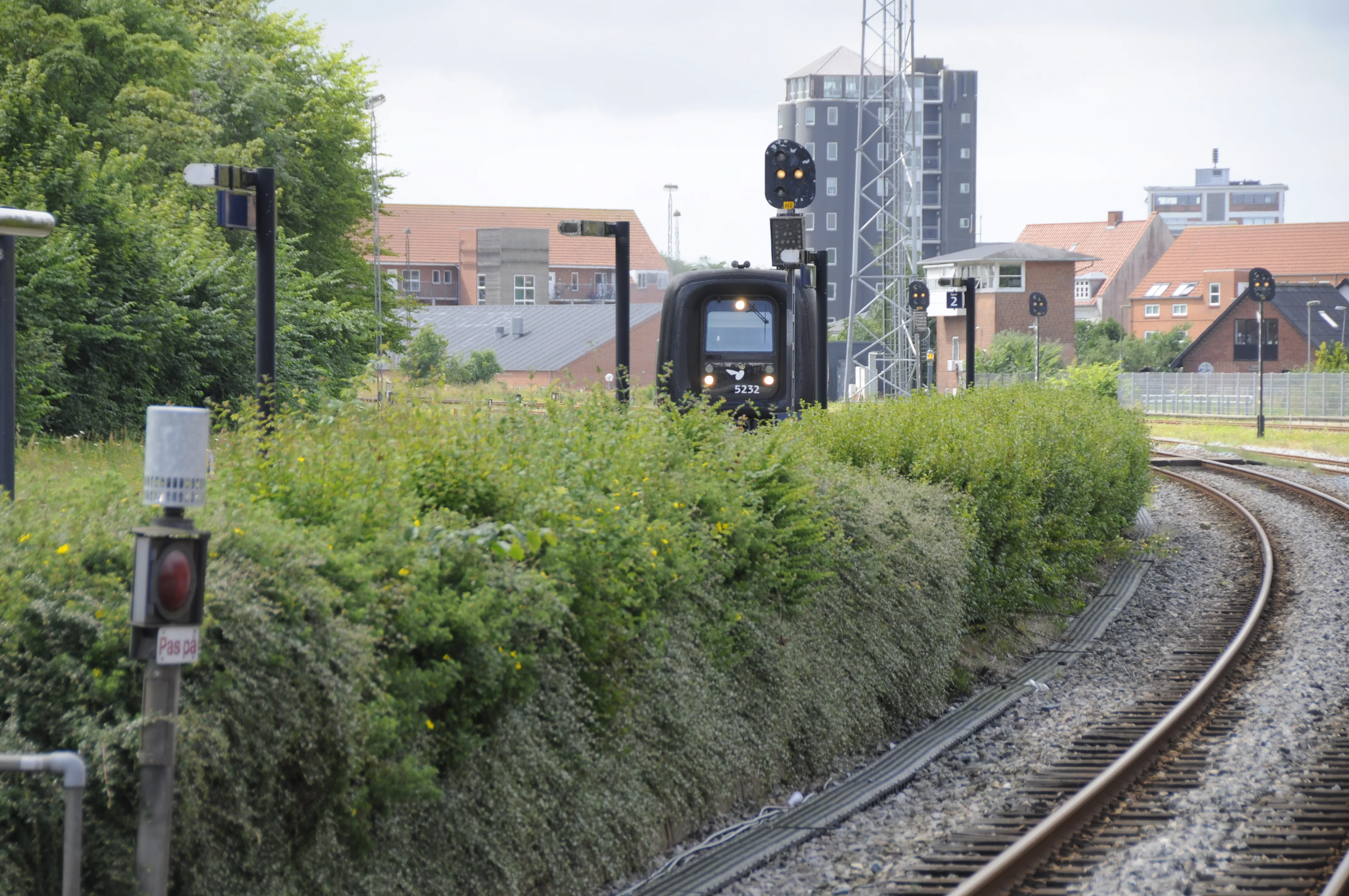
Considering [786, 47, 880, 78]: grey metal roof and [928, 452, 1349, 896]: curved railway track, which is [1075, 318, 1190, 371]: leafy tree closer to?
[786, 47, 880, 78]: grey metal roof

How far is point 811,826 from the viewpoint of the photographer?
7.23 meters

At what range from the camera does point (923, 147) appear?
115000 mm

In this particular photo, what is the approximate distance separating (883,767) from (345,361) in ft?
67.7

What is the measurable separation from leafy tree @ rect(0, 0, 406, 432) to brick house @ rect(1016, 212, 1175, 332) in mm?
83680

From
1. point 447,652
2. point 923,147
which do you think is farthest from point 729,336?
point 923,147

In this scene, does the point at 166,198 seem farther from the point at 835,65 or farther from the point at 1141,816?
the point at 835,65

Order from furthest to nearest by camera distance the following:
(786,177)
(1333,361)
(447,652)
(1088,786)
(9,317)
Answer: (1333,361) < (786,177) < (1088,786) < (9,317) < (447,652)

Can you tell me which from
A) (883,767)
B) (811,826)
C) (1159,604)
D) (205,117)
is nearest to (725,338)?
(1159,604)

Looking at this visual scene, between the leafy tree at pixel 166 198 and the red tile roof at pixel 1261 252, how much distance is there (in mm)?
80903

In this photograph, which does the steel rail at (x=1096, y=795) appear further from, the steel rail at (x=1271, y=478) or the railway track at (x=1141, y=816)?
the steel rail at (x=1271, y=478)

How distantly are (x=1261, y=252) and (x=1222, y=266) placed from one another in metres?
4.15

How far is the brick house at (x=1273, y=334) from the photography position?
255 feet

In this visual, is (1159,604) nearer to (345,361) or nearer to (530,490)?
(530,490)

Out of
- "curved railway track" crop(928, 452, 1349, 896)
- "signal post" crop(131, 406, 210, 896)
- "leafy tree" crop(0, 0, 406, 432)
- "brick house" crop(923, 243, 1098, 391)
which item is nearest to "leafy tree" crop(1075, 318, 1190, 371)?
"brick house" crop(923, 243, 1098, 391)
